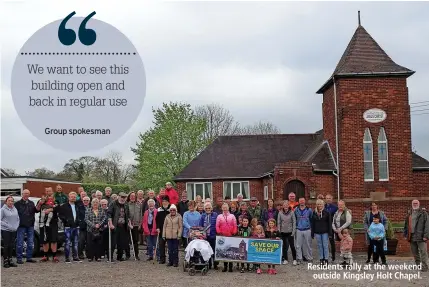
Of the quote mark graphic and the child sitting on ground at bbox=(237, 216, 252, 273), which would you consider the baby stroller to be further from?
the quote mark graphic

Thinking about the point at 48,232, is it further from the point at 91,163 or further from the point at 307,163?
the point at 91,163

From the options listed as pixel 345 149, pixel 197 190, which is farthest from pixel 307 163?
pixel 197 190

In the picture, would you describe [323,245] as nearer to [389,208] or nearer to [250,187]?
[389,208]

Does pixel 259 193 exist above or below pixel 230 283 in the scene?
above

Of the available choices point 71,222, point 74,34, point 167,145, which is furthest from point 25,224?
point 167,145

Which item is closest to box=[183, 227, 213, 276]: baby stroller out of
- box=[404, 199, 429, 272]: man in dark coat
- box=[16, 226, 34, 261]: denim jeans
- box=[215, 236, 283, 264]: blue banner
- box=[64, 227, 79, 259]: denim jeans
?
box=[215, 236, 283, 264]: blue banner

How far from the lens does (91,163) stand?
60.6 meters

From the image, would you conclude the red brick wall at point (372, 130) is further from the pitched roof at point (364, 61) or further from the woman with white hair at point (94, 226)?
the woman with white hair at point (94, 226)

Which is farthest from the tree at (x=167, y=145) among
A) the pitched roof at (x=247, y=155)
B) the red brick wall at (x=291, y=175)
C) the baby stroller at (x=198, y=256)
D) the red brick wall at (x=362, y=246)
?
the baby stroller at (x=198, y=256)

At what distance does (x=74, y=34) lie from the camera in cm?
910

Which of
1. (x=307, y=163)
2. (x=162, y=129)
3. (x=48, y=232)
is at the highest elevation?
(x=162, y=129)

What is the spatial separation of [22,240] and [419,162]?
19.5m

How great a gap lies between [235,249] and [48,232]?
17.7 ft

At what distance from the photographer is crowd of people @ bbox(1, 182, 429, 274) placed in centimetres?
1391
